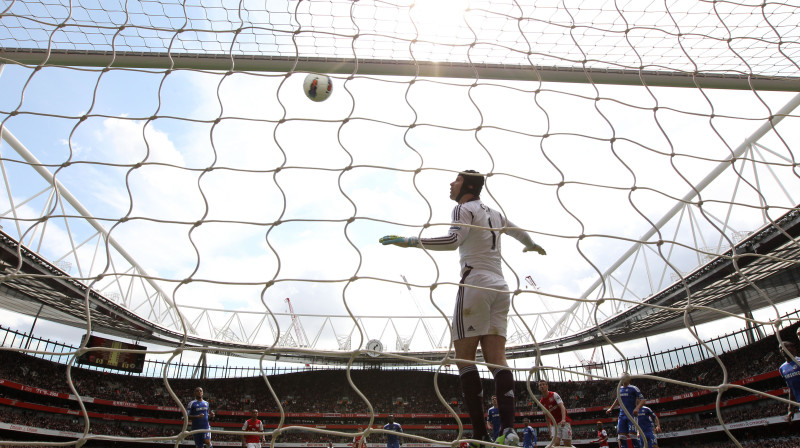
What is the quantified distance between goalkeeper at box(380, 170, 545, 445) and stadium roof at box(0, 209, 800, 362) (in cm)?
1000

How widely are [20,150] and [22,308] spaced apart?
14.8m

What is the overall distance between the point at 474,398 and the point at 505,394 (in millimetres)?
175

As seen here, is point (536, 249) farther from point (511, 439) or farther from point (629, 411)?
point (629, 411)

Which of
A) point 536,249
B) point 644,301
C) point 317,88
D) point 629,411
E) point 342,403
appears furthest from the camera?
point 342,403

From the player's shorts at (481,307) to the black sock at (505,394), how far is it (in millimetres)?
227

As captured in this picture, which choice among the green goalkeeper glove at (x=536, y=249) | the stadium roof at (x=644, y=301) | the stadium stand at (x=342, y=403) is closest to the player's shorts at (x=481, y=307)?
the green goalkeeper glove at (x=536, y=249)

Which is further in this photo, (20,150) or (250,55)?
(20,150)

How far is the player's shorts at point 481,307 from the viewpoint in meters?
2.78

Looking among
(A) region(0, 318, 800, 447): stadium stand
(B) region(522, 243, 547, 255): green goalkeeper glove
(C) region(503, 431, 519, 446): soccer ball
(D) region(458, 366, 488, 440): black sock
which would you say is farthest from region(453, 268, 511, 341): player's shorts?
(A) region(0, 318, 800, 447): stadium stand

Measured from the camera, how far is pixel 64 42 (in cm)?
351

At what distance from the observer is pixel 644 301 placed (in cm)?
2250

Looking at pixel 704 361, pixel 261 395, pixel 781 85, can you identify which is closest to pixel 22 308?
pixel 261 395

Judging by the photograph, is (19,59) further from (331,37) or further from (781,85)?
(781,85)

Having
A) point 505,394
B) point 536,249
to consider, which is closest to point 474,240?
point 536,249
